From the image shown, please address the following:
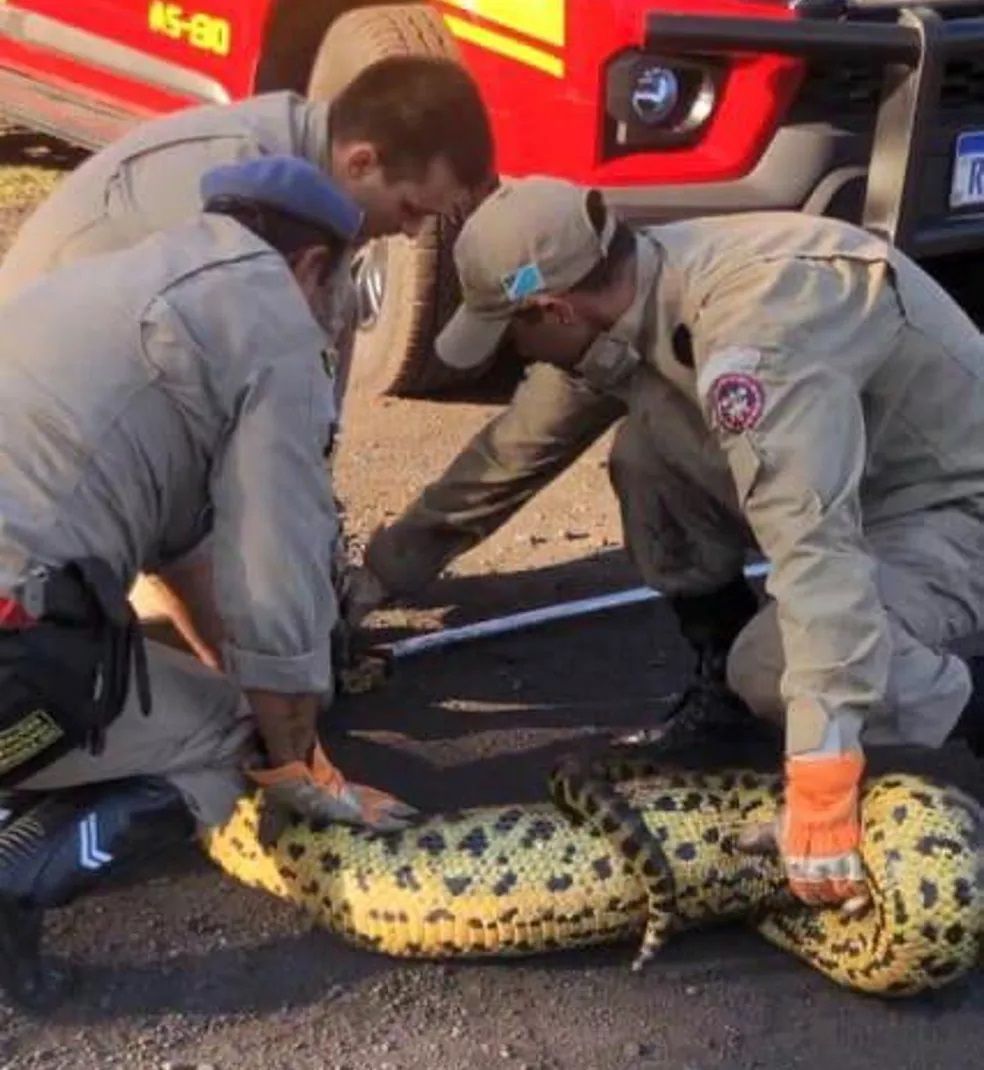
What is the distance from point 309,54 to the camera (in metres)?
7.39

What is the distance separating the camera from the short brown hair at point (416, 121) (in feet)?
15.8

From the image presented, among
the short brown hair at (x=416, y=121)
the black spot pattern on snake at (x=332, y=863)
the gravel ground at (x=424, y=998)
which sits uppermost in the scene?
the short brown hair at (x=416, y=121)

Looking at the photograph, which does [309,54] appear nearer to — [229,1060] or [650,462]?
[650,462]

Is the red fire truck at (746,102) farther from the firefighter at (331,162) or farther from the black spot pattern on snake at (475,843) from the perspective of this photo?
the black spot pattern on snake at (475,843)

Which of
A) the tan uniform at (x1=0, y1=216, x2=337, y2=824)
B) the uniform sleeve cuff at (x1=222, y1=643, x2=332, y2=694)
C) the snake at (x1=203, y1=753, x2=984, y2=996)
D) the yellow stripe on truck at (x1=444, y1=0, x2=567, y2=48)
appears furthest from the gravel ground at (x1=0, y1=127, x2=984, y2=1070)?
the yellow stripe on truck at (x1=444, y1=0, x2=567, y2=48)

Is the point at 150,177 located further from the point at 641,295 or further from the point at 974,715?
the point at 974,715

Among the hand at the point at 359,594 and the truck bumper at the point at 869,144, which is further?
the truck bumper at the point at 869,144

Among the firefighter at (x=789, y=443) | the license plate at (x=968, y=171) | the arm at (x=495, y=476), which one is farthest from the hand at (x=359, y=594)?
the license plate at (x=968, y=171)

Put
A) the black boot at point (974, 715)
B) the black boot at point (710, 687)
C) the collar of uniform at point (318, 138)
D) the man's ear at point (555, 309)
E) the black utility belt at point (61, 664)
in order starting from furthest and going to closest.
Result: the black boot at point (710, 687)
the collar of uniform at point (318, 138)
the black boot at point (974, 715)
the man's ear at point (555, 309)
the black utility belt at point (61, 664)

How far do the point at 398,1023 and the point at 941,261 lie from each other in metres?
3.84

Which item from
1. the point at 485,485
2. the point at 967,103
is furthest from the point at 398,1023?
the point at 967,103

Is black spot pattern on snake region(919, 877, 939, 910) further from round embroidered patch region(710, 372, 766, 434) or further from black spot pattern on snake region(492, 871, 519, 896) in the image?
round embroidered patch region(710, 372, 766, 434)

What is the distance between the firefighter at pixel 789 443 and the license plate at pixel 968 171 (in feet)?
5.42

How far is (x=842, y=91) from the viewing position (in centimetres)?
616
